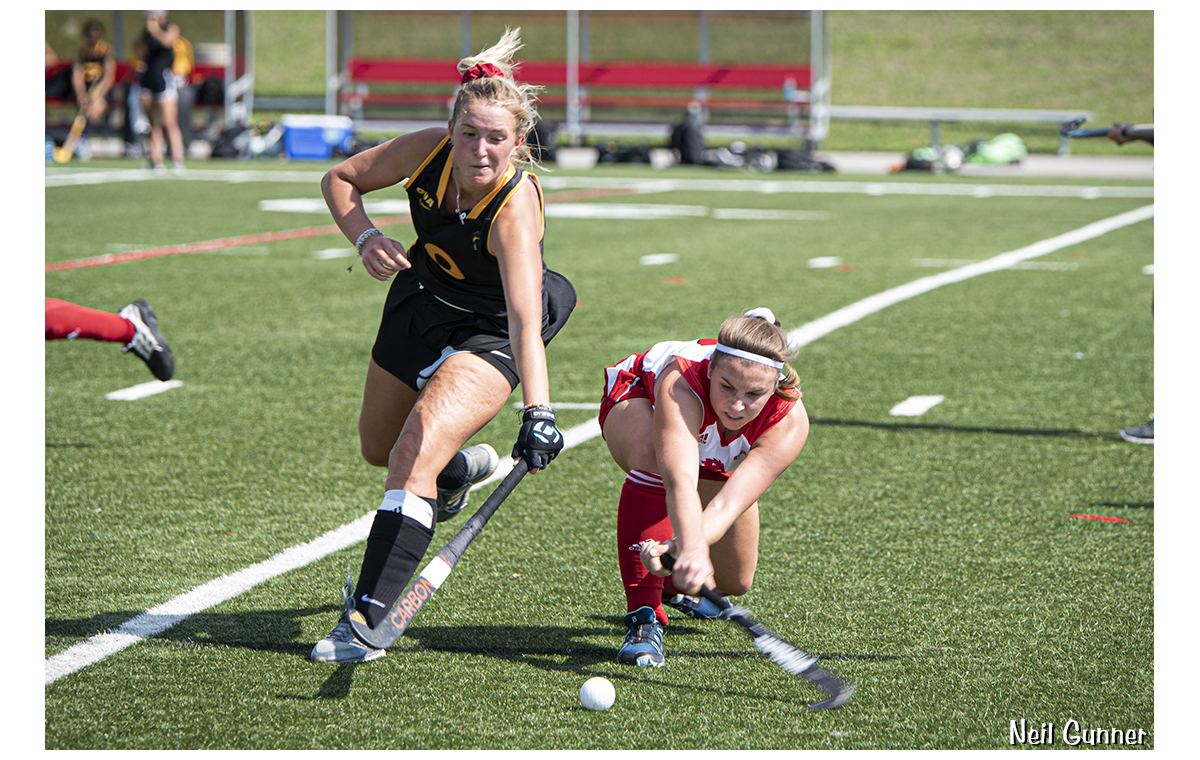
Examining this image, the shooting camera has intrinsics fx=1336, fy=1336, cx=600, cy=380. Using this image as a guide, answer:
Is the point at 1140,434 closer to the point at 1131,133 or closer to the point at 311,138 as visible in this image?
the point at 1131,133

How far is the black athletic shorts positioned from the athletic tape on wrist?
0.49m

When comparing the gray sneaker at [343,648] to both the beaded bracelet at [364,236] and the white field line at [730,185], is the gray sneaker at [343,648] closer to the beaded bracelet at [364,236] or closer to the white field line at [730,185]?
the beaded bracelet at [364,236]

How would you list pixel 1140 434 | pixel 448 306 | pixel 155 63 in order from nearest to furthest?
pixel 448 306 < pixel 1140 434 < pixel 155 63

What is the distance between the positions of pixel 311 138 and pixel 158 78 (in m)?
4.11

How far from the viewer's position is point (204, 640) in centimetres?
380

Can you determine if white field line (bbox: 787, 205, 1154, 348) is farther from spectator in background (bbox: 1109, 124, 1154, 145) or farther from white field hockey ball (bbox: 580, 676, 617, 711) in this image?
white field hockey ball (bbox: 580, 676, 617, 711)

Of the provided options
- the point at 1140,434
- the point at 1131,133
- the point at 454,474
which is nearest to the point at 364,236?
the point at 454,474

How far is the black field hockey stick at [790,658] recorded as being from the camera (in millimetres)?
3412

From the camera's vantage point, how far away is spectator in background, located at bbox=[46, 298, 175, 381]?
5.72 metres

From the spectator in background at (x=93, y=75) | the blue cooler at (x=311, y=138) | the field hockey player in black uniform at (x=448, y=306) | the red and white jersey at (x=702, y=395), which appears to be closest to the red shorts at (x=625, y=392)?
the red and white jersey at (x=702, y=395)

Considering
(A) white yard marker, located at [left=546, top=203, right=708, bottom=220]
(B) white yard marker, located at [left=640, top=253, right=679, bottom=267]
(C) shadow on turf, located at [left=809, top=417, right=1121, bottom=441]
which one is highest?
(A) white yard marker, located at [left=546, top=203, right=708, bottom=220]

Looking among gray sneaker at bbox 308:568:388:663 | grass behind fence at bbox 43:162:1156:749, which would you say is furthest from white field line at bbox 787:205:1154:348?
gray sneaker at bbox 308:568:388:663

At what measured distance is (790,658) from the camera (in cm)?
347

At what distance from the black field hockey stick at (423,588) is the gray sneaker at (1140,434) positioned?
3.64 metres
